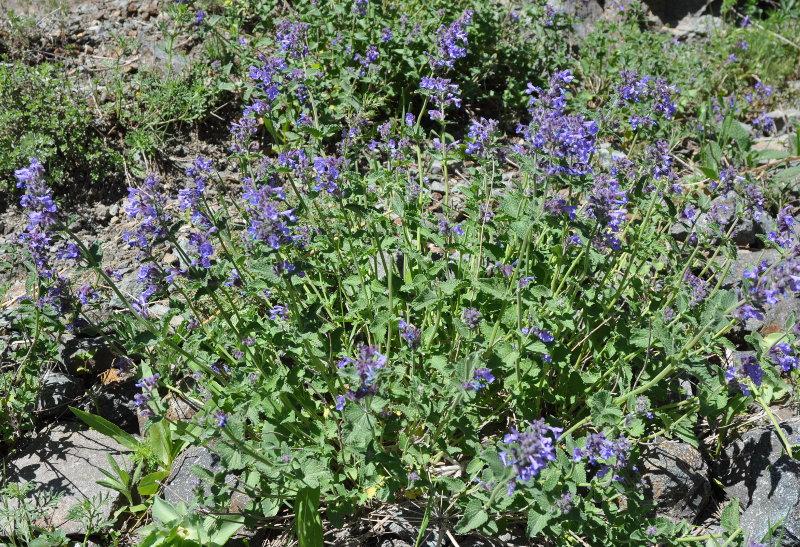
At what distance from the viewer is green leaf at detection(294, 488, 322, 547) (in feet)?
10.4

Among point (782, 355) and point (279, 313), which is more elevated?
point (782, 355)

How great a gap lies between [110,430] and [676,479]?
10.7ft

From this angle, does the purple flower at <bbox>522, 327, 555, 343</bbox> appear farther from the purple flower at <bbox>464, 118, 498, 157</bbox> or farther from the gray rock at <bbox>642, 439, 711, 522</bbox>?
the gray rock at <bbox>642, 439, 711, 522</bbox>

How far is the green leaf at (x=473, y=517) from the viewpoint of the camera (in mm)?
3055

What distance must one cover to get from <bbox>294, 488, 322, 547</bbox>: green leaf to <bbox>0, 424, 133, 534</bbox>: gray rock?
4.10 ft

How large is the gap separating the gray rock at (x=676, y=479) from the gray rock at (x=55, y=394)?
11.7 feet

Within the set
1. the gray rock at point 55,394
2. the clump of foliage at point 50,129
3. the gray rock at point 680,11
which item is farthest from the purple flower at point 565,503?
the gray rock at point 680,11

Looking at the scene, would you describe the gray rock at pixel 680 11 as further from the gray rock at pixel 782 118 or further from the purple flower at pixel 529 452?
the purple flower at pixel 529 452

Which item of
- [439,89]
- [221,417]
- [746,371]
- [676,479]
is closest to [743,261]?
[676,479]

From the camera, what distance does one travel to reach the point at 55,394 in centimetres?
432

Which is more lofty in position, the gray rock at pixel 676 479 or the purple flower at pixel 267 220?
the purple flower at pixel 267 220

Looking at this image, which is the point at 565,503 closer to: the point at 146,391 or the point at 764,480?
the point at 764,480

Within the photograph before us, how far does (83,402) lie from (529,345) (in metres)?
2.96

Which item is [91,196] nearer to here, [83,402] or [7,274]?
[7,274]
